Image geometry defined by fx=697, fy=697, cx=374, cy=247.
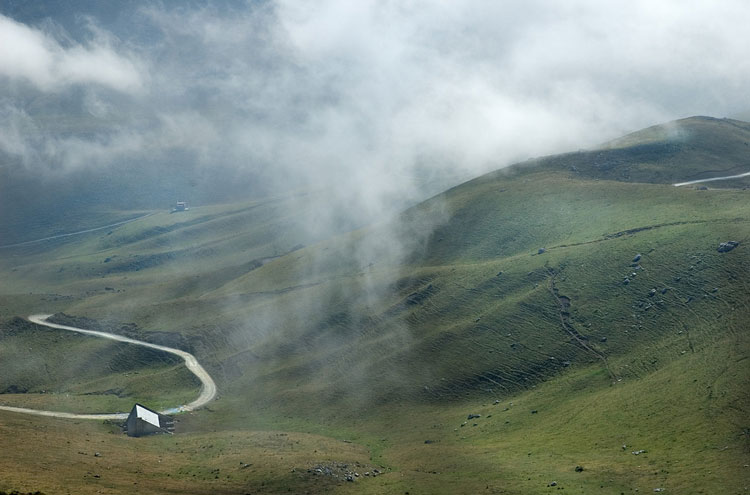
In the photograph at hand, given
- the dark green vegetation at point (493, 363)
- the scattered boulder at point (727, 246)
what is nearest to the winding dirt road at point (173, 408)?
the dark green vegetation at point (493, 363)

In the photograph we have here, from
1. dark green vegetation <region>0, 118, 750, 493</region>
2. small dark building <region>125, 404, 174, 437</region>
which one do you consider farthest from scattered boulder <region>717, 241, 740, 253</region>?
small dark building <region>125, 404, 174, 437</region>

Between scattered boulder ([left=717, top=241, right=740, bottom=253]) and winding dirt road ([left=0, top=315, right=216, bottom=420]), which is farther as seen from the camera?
scattered boulder ([left=717, top=241, right=740, bottom=253])

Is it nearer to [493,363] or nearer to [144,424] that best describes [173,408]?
[144,424]

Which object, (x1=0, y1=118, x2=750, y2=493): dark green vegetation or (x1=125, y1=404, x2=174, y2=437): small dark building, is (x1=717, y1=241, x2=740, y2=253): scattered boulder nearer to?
(x1=0, y1=118, x2=750, y2=493): dark green vegetation

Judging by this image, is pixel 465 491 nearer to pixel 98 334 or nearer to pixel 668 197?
pixel 668 197

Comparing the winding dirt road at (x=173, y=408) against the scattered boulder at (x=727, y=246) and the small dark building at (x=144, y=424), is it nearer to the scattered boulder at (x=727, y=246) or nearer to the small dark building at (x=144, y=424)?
the small dark building at (x=144, y=424)

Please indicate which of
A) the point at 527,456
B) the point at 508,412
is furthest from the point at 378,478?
the point at 508,412
